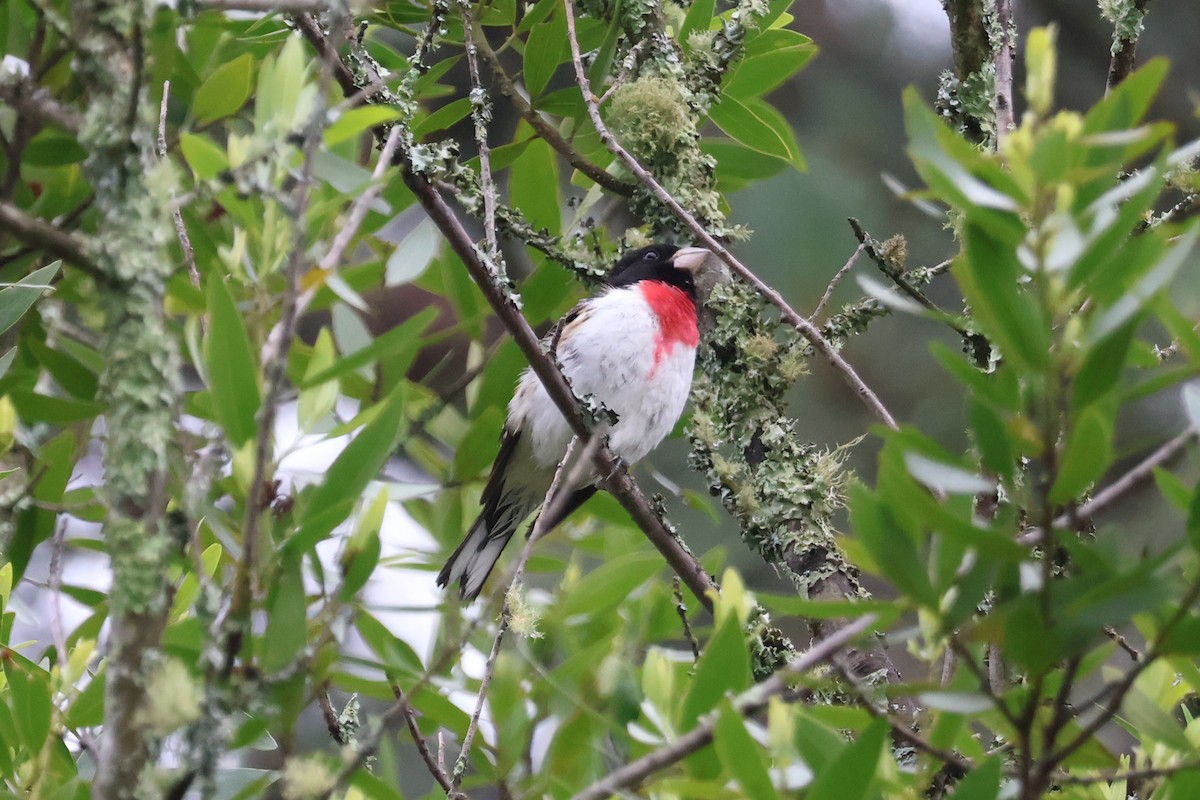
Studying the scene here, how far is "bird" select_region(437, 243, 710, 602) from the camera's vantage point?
13.2 ft

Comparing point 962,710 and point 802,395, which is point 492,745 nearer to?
point 962,710

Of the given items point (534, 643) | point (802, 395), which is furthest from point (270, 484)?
point (802, 395)

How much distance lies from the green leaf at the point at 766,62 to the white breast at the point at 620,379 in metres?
1.13

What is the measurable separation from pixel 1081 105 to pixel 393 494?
5624mm

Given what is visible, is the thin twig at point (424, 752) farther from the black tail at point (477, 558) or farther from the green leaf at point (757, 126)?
the green leaf at point (757, 126)

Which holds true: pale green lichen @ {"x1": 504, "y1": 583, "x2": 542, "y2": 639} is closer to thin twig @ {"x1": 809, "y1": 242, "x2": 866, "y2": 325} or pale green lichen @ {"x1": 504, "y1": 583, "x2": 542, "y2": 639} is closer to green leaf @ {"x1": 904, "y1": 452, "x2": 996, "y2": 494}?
green leaf @ {"x1": 904, "y1": 452, "x2": 996, "y2": 494}

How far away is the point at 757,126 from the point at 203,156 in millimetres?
1917

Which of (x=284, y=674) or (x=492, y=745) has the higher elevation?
(x=284, y=674)

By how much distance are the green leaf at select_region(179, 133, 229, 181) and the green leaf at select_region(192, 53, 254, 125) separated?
0.81m

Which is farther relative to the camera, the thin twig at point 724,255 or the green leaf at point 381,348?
the thin twig at point 724,255

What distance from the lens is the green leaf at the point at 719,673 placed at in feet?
4.44

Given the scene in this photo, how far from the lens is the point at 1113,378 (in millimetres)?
1089

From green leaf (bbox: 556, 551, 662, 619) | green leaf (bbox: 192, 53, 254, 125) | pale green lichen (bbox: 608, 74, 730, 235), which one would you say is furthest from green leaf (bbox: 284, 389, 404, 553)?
pale green lichen (bbox: 608, 74, 730, 235)

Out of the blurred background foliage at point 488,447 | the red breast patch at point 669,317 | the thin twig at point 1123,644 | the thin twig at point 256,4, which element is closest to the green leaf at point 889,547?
the blurred background foliage at point 488,447
